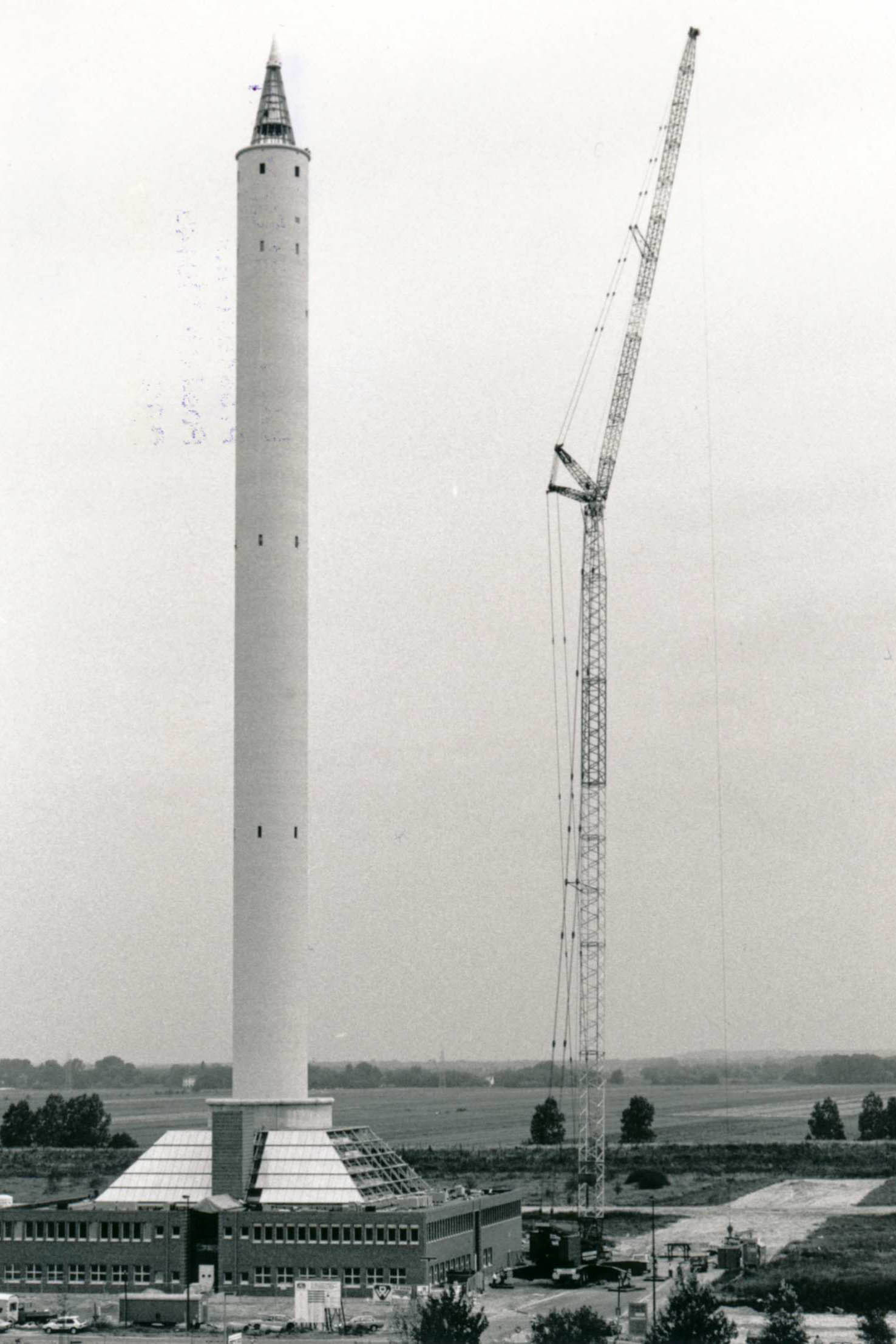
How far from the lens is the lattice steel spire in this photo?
11831 cm

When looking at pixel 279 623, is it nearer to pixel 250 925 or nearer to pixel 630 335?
pixel 250 925

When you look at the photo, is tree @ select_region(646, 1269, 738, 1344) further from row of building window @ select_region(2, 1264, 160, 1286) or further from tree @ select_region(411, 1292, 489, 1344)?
row of building window @ select_region(2, 1264, 160, 1286)

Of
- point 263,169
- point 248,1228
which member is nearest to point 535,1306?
point 248,1228

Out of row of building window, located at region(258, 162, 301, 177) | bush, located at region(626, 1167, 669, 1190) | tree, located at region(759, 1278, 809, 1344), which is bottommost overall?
bush, located at region(626, 1167, 669, 1190)

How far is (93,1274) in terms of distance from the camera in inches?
4050

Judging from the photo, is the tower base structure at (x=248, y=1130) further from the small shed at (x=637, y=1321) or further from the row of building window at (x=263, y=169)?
the row of building window at (x=263, y=169)

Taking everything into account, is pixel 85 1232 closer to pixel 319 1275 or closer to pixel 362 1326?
pixel 319 1275

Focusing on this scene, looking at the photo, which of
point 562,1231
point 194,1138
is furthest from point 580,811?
point 194,1138

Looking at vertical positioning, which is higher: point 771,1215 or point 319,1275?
point 319,1275

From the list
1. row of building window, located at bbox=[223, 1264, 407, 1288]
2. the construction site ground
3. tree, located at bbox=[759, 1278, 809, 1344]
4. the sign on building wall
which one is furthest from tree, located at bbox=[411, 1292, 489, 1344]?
row of building window, located at bbox=[223, 1264, 407, 1288]

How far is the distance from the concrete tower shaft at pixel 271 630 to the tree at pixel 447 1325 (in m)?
32.5

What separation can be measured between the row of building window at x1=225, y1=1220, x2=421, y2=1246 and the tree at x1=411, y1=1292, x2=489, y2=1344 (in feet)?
64.3

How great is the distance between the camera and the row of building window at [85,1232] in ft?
338

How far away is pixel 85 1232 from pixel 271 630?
1363 inches
